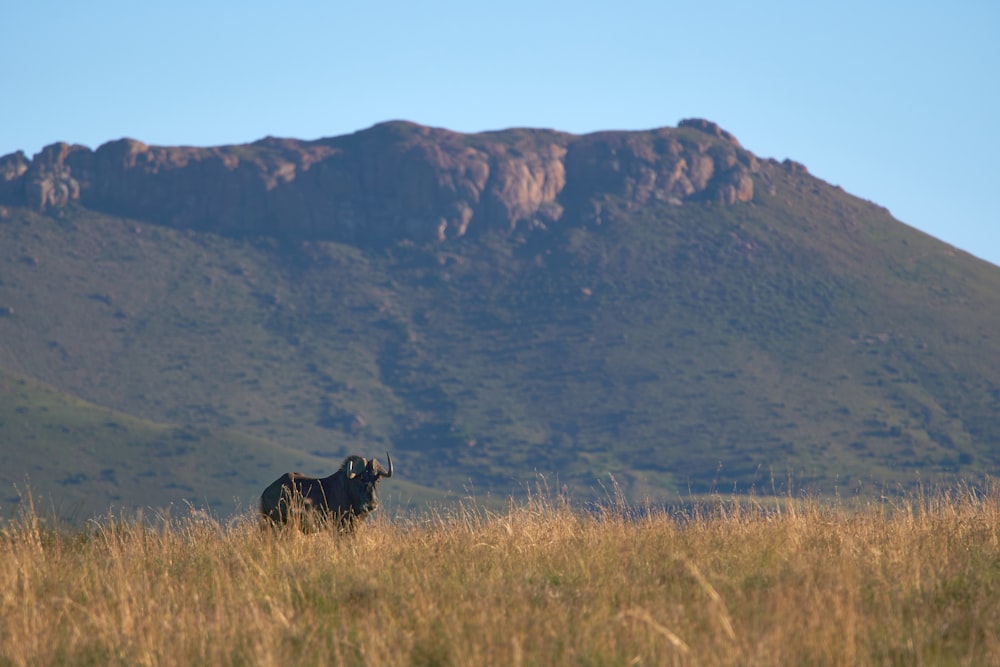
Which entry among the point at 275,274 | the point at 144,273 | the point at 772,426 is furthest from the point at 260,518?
the point at 275,274

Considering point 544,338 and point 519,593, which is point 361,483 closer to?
point 519,593

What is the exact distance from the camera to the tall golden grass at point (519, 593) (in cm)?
743

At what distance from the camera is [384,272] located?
19062 centimetres

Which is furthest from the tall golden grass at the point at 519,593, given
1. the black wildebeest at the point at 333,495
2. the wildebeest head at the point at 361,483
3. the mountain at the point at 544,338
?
the mountain at the point at 544,338

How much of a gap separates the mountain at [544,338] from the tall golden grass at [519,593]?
3614 inches

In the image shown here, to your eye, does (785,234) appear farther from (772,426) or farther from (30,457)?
(30,457)

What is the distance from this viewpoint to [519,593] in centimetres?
870

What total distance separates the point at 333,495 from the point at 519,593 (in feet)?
18.7

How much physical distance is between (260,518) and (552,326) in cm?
15050

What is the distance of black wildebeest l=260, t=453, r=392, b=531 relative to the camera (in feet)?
43.9

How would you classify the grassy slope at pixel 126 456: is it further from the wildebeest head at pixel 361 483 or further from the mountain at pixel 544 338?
the wildebeest head at pixel 361 483

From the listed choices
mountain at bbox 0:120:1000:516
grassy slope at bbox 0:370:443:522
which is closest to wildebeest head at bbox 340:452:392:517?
mountain at bbox 0:120:1000:516

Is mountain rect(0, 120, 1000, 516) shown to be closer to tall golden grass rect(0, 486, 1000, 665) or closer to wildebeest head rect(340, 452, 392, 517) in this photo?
wildebeest head rect(340, 452, 392, 517)

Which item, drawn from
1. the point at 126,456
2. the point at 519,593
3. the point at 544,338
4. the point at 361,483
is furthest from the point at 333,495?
the point at 544,338
